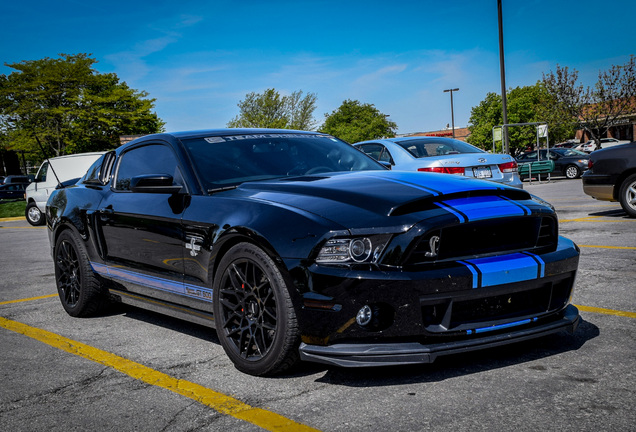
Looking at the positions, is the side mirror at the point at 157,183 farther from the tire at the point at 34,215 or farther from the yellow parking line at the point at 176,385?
the tire at the point at 34,215

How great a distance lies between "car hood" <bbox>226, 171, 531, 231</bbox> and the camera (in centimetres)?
316

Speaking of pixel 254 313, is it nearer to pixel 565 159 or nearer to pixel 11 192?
pixel 565 159

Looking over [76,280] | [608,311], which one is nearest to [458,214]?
[608,311]

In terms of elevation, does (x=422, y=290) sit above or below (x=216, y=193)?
below

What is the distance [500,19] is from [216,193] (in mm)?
22165

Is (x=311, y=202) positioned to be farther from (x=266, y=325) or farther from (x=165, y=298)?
(x=165, y=298)

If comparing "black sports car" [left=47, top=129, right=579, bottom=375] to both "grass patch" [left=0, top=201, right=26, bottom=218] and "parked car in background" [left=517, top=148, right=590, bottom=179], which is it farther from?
Result: "grass patch" [left=0, top=201, right=26, bottom=218]

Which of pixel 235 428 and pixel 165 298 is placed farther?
pixel 165 298

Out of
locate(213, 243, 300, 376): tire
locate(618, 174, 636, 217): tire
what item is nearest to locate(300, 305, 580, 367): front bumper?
locate(213, 243, 300, 376): tire

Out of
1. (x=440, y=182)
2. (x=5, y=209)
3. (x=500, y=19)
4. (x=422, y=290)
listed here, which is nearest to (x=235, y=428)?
(x=422, y=290)

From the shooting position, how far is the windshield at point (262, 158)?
422 centimetres

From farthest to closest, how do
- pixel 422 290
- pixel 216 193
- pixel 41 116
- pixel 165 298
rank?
pixel 41 116 → pixel 165 298 → pixel 216 193 → pixel 422 290

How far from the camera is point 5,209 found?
28453mm

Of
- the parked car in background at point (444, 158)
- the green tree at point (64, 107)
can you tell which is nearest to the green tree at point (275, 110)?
the green tree at point (64, 107)
